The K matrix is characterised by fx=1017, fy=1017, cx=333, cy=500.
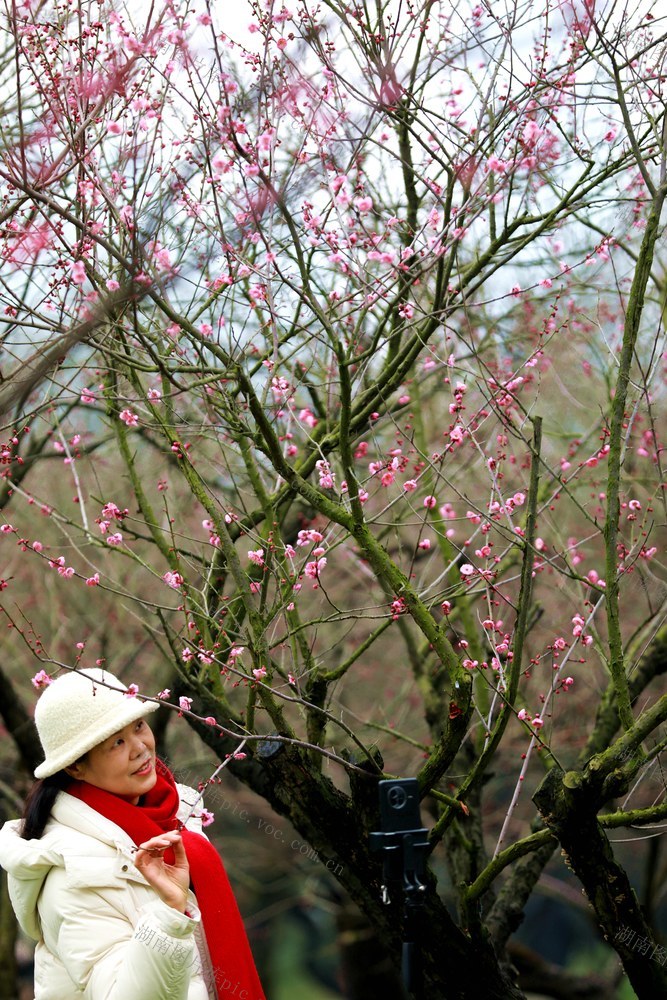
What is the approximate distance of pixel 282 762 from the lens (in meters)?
3.63

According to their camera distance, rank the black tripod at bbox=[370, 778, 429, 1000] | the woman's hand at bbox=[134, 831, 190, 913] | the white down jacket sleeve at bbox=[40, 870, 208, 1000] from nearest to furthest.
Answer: the white down jacket sleeve at bbox=[40, 870, 208, 1000] < the woman's hand at bbox=[134, 831, 190, 913] < the black tripod at bbox=[370, 778, 429, 1000]

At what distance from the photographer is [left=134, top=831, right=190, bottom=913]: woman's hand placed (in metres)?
2.56

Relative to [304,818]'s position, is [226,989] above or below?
below

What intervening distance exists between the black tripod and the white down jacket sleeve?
0.53 meters

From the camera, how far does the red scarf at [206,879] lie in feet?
9.07

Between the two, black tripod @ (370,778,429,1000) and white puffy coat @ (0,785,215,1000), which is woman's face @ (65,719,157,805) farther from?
black tripod @ (370,778,429,1000)

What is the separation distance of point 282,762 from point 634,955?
136cm

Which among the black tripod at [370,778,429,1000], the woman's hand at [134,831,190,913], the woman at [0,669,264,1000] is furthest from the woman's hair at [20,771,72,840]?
the black tripod at [370,778,429,1000]

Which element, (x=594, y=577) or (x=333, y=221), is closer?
(x=333, y=221)

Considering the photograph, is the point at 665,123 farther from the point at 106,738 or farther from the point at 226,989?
the point at 226,989

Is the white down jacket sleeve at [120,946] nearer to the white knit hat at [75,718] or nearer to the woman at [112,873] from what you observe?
the woman at [112,873]

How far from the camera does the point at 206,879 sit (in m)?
2.88

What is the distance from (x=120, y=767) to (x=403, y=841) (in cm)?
80

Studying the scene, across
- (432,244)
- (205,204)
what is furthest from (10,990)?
(432,244)
